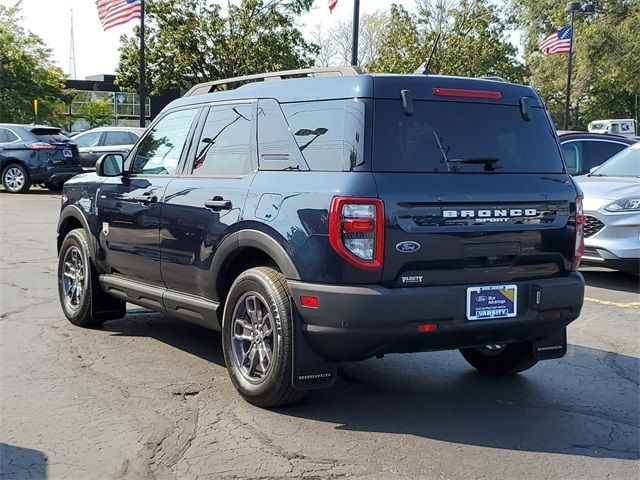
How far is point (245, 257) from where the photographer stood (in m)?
4.89

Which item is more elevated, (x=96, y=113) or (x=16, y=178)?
(x=96, y=113)

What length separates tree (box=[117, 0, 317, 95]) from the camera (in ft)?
113

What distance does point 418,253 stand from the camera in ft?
13.6

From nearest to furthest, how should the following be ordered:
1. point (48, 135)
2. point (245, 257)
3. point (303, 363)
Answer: point (303, 363) < point (245, 257) < point (48, 135)

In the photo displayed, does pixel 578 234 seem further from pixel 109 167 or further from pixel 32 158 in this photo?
pixel 32 158

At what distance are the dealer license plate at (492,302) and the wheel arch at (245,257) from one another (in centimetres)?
99

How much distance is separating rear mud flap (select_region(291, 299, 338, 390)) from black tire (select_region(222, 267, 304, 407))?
0.11 feet

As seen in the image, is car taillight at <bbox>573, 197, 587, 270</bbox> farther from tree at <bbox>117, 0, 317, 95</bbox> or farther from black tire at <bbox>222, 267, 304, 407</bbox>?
tree at <bbox>117, 0, 317, 95</bbox>

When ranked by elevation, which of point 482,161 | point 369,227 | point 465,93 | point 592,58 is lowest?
point 369,227

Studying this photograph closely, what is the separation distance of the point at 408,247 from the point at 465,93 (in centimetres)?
112

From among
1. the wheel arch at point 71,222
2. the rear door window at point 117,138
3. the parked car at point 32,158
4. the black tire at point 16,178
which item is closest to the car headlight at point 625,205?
the wheel arch at point 71,222

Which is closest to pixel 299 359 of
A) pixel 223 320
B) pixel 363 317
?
pixel 363 317

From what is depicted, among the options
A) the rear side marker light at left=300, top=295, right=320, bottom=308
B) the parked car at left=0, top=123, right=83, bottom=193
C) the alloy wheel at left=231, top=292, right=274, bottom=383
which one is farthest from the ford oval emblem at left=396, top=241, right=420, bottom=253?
the parked car at left=0, top=123, right=83, bottom=193

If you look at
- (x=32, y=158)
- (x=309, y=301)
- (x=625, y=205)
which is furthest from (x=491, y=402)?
(x=32, y=158)
